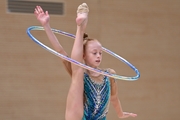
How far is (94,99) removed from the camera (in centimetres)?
270

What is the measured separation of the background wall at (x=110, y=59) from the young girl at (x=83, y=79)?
246 centimetres

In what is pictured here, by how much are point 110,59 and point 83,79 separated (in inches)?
112

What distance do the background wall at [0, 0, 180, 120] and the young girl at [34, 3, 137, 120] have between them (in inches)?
96.9

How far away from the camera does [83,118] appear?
269 centimetres

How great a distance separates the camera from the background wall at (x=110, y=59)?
16.8 ft

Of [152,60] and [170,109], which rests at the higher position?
[152,60]

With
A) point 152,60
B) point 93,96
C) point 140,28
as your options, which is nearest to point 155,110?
point 152,60

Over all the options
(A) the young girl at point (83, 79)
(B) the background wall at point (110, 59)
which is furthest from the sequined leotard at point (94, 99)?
(B) the background wall at point (110, 59)

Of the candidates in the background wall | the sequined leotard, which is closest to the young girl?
the sequined leotard

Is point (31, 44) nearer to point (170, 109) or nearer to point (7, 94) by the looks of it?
point (7, 94)

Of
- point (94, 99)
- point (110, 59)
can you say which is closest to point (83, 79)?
point (94, 99)

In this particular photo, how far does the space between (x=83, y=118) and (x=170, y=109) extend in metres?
3.60

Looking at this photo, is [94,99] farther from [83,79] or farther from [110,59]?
[110,59]

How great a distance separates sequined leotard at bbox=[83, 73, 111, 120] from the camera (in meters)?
2.70
